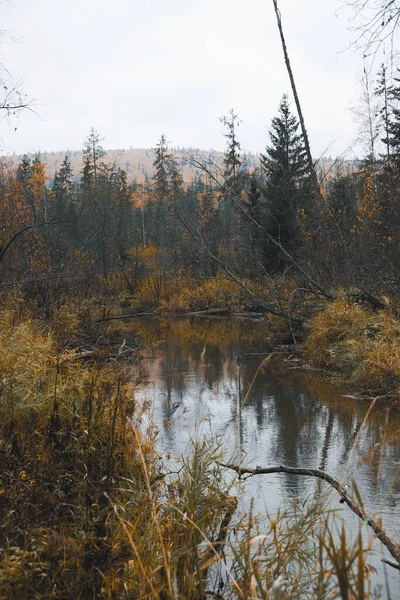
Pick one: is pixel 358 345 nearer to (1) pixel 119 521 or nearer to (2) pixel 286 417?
(2) pixel 286 417

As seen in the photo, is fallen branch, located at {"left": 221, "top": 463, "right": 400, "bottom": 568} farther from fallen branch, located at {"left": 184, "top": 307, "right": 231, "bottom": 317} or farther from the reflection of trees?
fallen branch, located at {"left": 184, "top": 307, "right": 231, "bottom": 317}

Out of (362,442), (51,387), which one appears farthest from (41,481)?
(362,442)

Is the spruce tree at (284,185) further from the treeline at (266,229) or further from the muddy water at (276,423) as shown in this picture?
the muddy water at (276,423)

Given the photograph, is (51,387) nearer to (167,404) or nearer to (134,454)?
(134,454)

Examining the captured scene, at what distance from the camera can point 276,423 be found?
6625 millimetres

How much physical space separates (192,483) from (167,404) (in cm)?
407

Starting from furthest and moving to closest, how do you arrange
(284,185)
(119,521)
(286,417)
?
(284,185)
(286,417)
(119,521)

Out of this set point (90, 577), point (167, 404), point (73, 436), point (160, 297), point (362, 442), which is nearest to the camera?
point (90, 577)

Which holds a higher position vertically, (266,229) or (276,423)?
(266,229)

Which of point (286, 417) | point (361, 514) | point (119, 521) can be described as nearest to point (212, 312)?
point (286, 417)

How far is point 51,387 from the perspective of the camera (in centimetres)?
418

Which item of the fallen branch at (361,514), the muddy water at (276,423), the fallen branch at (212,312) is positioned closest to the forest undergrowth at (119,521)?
the fallen branch at (361,514)

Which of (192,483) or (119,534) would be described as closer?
(119,534)

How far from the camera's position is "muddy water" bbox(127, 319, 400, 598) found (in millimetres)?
4258
